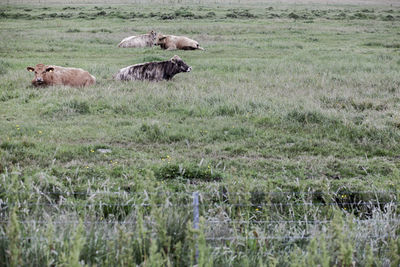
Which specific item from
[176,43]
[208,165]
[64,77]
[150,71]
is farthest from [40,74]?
[176,43]

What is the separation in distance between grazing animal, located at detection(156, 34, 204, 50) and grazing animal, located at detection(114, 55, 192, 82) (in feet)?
25.7

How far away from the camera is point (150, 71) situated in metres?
12.9

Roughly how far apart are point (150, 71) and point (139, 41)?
9.66 m

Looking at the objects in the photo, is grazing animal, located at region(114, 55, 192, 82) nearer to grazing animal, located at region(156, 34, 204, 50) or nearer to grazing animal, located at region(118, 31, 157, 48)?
grazing animal, located at region(156, 34, 204, 50)

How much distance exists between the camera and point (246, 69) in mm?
14500

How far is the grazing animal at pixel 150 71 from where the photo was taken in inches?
498

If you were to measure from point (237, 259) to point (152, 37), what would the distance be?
20060 mm

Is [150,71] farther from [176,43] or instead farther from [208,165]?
[176,43]

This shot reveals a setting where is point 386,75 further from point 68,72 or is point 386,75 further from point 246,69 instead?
point 68,72

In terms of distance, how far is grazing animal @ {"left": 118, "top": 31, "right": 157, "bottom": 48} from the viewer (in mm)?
20956

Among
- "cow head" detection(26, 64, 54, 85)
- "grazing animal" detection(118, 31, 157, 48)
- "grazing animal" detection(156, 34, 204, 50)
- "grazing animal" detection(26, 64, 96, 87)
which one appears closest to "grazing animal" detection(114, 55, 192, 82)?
"grazing animal" detection(26, 64, 96, 87)

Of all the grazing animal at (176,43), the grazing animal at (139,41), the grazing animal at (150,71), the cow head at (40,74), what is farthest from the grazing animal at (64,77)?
the grazing animal at (176,43)

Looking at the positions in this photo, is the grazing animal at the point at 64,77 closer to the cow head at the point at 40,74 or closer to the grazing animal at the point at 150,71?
the cow head at the point at 40,74

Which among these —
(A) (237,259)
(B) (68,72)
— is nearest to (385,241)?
(A) (237,259)
